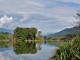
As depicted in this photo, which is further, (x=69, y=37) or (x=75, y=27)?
(x=69, y=37)

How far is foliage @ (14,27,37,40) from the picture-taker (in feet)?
413

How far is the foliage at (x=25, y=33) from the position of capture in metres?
126

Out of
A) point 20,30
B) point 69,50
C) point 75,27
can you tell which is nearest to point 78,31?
point 75,27

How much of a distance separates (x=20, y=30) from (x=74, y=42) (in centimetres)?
11155

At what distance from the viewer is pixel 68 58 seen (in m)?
18.0

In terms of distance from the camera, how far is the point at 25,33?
129 m

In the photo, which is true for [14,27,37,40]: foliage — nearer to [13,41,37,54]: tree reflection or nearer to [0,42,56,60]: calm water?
[13,41,37,54]: tree reflection

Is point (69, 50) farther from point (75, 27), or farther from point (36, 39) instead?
point (36, 39)

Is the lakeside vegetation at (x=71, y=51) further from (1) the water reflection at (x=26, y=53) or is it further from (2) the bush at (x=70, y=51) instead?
(1) the water reflection at (x=26, y=53)

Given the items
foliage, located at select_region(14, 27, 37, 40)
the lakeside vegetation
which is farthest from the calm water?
foliage, located at select_region(14, 27, 37, 40)

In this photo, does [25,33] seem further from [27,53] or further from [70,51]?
[70,51]

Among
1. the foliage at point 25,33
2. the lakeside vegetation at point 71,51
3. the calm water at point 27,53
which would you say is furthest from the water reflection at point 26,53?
the foliage at point 25,33

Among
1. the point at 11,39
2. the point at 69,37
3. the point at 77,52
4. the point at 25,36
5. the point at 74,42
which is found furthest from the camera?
the point at 25,36

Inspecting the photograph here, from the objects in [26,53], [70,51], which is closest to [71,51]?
[70,51]
